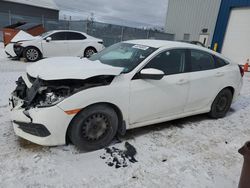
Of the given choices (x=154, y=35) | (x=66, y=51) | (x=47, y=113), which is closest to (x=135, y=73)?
(x=47, y=113)

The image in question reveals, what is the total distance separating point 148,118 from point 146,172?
3.13 feet

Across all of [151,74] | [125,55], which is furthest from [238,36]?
[151,74]

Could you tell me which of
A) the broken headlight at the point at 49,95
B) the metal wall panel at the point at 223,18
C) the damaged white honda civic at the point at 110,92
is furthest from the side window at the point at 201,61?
the metal wall panel at the point at 223,18

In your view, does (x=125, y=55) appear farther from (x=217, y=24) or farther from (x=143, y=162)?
(x=217, y=24)

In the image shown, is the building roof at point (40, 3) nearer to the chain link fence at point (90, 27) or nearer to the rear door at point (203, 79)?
the chain link fence at point (90, 27)

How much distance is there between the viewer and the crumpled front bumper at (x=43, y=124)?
2.62 m

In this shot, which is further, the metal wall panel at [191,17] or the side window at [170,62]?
the metal wall panel at [191,17]

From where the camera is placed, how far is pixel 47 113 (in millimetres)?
2600

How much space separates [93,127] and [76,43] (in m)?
7.84

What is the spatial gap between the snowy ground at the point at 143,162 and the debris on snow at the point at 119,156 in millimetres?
74

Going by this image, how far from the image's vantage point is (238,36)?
45.4ft

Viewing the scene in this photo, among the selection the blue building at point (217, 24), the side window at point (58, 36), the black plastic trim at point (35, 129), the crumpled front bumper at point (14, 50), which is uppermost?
the blue building at point (217, 24)

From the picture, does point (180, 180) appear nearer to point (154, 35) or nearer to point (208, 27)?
point (208, 27)

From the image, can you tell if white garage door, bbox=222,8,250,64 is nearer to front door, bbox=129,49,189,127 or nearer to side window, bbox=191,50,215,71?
side window, bbox=191,50,215,71
